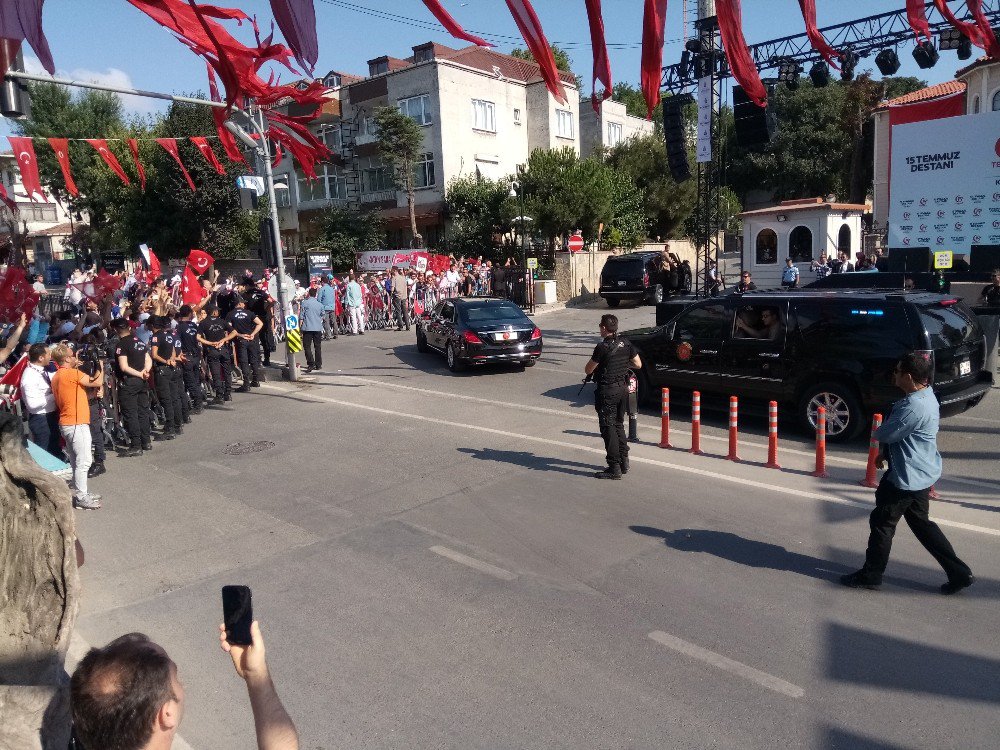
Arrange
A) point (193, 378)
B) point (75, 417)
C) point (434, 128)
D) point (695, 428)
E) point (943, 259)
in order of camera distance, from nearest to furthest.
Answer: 1. point (75, 417)
2. point (695, 428)
3. point (193, 378)
4. point (943, 259)
5. point (434, 128)

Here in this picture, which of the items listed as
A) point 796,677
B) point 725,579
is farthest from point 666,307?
point 796,677

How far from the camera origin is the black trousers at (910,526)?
5.14m

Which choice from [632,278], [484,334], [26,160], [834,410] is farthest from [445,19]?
[632,278]

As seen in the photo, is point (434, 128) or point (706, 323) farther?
point (434, 128)

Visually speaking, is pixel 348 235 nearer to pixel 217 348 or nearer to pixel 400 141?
pixel 400 141

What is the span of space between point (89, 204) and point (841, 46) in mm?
45581

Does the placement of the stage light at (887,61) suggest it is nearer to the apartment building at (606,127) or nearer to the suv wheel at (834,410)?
the suv wheel at (834,410)

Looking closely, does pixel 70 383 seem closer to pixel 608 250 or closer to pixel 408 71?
pixel 608 250

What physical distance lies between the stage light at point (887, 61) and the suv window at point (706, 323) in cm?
1140

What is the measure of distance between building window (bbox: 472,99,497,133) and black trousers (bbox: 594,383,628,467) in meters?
35.4

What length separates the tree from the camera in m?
37.7

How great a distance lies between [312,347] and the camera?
16.3 m

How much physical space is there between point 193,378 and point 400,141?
2819 centimetres

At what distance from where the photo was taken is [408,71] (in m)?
39.8
